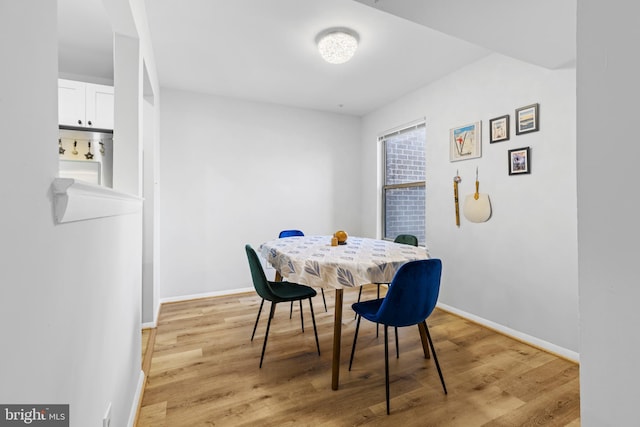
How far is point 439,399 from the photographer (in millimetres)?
1774

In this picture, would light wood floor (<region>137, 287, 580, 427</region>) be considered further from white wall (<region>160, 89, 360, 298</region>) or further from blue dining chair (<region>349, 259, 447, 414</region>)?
white wall (<region>160, 89, 360, 298</region>)

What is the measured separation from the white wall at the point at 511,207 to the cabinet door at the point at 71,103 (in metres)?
3.58

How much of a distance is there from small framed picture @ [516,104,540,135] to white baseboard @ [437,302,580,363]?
1.76 meters

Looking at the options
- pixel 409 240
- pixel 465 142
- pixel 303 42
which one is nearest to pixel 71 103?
pixel 303 42

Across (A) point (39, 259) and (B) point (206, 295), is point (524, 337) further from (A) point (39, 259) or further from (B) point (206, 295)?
(B) point (206, 295)

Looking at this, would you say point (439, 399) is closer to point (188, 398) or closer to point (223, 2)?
point (188, 398)

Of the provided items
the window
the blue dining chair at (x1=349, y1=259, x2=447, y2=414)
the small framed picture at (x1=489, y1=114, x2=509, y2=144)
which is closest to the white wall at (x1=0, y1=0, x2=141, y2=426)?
the blue dining chair at (x1=349, y1=259, x2=447, y2=414)

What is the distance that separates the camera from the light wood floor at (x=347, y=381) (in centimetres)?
163

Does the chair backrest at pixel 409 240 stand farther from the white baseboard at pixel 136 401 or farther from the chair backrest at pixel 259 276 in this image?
the white baseboard at pixel 136 401

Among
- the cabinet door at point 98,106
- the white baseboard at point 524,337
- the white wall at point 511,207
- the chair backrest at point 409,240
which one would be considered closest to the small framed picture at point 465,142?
the white wall at point 511,207

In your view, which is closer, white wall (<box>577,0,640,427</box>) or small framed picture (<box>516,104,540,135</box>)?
white wall (<box>577,0,640,427</box>)

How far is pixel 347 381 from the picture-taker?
195 centimetres

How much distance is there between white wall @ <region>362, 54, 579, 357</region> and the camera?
2.30 meters

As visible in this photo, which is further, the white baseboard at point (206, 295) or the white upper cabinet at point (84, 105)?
the white baseboard at point (206, 295)
